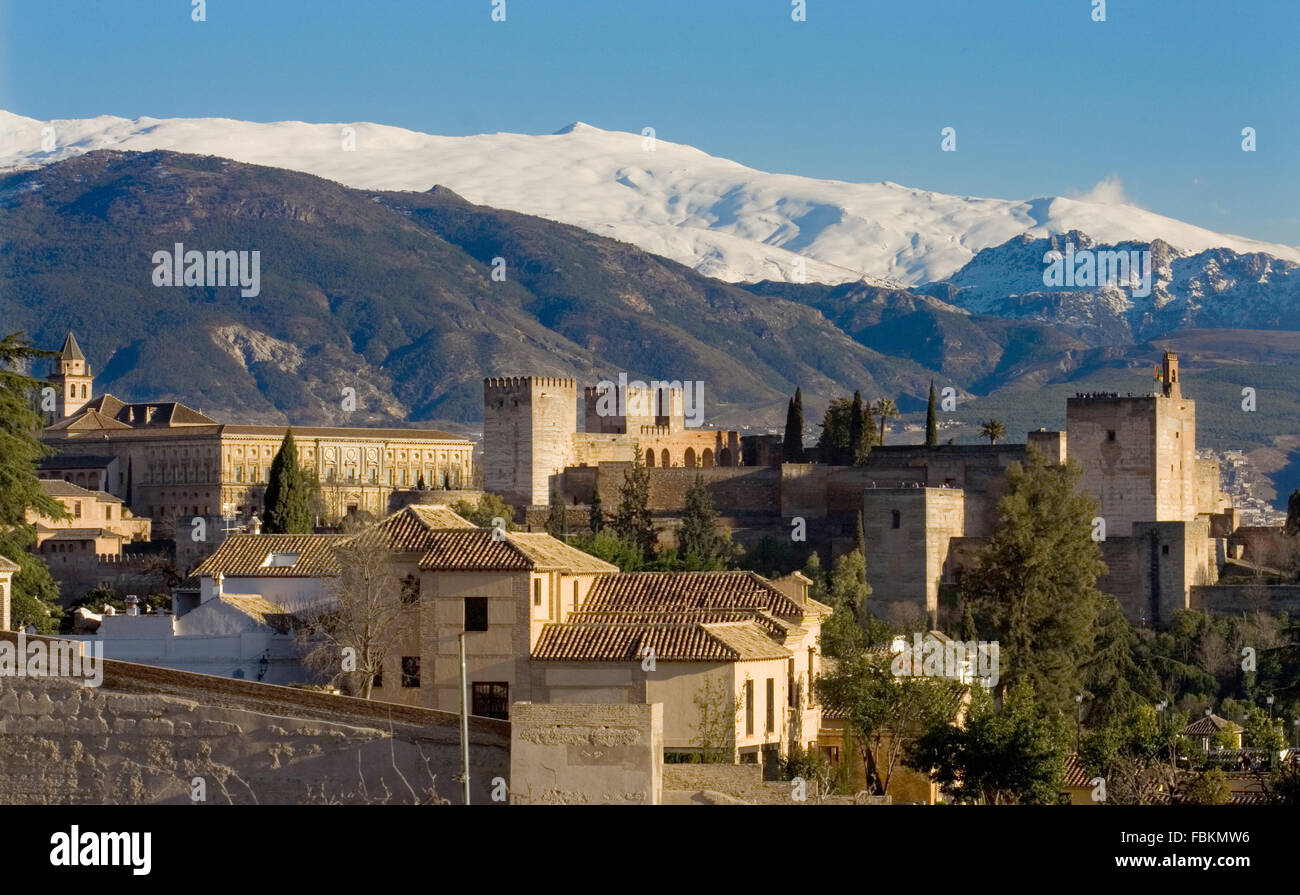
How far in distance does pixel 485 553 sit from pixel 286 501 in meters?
32.4

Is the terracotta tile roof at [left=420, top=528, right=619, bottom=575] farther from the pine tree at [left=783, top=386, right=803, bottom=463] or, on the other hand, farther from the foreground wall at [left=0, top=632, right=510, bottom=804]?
the pine tree at [left=783, top=386, right=803, bottom=463]

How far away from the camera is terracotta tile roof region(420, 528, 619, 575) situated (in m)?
29.1

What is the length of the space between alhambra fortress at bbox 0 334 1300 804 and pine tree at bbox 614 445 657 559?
3.23 feet

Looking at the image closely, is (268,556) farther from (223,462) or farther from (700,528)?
(223,462)

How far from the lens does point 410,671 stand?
29656 millimetres

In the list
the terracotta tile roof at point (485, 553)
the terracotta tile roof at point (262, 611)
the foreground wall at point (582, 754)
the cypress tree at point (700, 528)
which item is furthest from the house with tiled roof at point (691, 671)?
the cypress tree at point (700, 528)

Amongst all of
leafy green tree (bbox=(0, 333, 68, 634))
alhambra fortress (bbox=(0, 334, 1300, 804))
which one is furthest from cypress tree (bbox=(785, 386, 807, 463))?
leafy green tree (bbox=(0, 333, 68, 634))

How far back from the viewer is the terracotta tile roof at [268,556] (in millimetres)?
37188

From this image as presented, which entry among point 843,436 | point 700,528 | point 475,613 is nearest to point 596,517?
point 700,528

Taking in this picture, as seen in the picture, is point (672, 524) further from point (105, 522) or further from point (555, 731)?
point (555, 731)

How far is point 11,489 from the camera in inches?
1469

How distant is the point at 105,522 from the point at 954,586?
35888mm

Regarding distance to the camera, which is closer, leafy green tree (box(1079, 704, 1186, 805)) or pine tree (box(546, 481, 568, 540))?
leafy green tree (box(1079, 704, 1186, 805))
